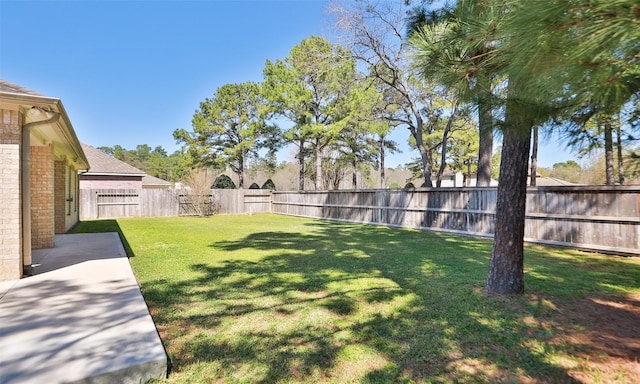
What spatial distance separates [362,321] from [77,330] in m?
2.46

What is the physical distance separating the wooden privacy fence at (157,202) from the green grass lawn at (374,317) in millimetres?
12038

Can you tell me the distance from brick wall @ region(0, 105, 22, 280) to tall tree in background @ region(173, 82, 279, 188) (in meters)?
17.6

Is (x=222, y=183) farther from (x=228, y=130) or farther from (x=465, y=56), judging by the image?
(x=465, y=56)

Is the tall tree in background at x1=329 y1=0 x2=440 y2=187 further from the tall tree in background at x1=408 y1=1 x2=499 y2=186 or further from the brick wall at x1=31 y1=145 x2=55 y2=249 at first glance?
the brick wall at x1=31 y1=145 x2=55 y2=249

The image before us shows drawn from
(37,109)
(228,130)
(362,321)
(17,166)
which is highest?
(228,130)

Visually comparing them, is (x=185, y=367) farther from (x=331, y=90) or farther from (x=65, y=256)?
(x=331, y=90)

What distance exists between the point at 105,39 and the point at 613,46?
13333 mm

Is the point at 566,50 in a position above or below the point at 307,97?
below

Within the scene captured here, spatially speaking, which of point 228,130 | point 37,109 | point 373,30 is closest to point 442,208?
point 373,30

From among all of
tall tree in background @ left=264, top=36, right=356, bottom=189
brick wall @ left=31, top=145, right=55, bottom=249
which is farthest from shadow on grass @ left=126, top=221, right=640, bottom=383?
tall tree in background @ left=264, top=36, right=356, bottom=189

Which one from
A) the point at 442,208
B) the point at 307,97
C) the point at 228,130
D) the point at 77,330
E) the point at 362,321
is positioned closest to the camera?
the point at 77,330

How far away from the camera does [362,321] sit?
3062 millimetres

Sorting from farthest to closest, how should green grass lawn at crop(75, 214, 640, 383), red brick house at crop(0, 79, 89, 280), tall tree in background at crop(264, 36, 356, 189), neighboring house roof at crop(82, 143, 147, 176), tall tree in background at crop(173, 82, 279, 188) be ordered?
tall tree in background at crop(173, 82, 279, 188), neighboring house roof at crop(82, 143, 147, 176), tall tree in background at crop(264, 36, 356, 189), red brick house at crop(0, 79, 89, 280), green grass lawn at crop(75, 214, 640, 383)

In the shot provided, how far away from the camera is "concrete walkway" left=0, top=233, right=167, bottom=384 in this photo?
2053mm
